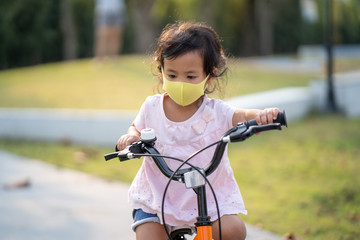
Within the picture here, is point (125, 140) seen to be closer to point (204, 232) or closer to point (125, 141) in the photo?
point (125, 141)

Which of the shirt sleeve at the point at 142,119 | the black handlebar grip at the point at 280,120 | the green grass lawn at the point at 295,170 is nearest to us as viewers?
the black handlebar grip at the point at 280,120

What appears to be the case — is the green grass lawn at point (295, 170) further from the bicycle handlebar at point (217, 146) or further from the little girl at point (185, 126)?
the bicycle handlebar at point (217, 146)

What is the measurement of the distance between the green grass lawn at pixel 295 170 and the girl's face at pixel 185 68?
222cm

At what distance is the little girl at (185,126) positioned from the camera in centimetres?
251

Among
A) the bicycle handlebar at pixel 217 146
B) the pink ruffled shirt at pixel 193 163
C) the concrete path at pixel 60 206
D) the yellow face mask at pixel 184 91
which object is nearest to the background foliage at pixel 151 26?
the concrete path at pixel 60 206

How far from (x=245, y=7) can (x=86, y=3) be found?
28.8 ft

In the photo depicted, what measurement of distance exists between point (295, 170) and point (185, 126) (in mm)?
3735

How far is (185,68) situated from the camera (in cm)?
250

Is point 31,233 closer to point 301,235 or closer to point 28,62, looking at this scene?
point 301,235

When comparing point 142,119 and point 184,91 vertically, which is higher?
point 184,91

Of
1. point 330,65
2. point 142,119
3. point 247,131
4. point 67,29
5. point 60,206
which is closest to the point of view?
point 247,131

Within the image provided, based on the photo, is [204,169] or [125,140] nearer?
[204,169]

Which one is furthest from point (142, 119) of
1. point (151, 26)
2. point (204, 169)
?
point (151, 26)

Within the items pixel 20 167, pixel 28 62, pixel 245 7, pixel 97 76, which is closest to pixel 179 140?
pixel 20 167
